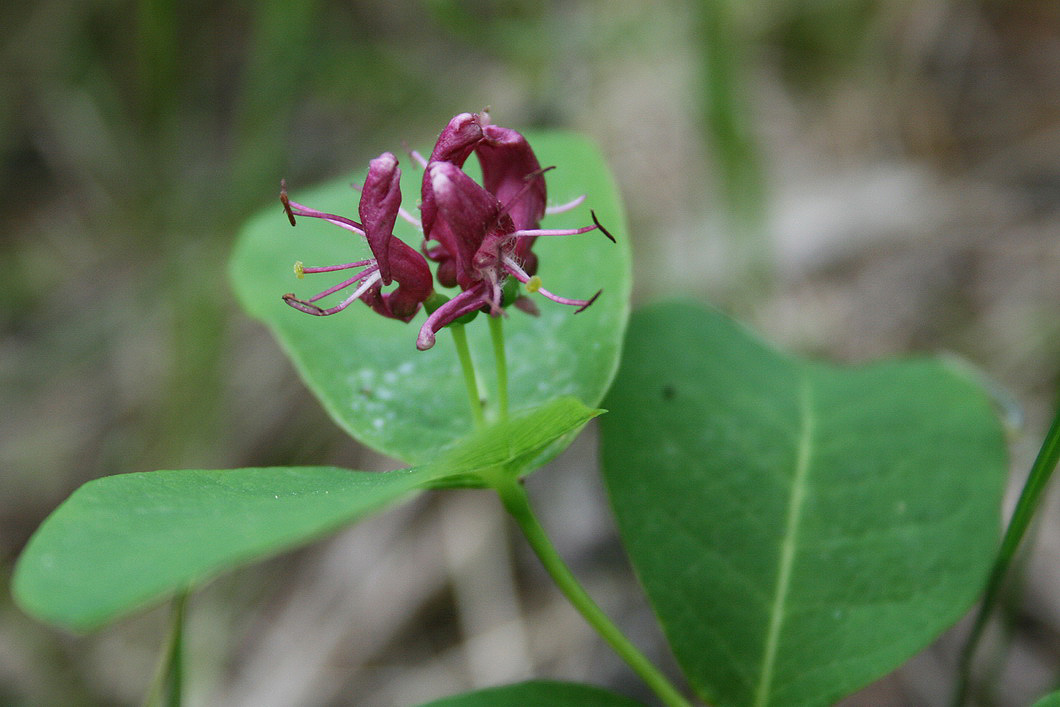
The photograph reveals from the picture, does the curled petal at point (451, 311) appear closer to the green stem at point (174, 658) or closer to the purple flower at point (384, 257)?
the purple flower at point (384, 257)

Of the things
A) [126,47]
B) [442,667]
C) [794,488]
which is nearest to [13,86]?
[126,47]

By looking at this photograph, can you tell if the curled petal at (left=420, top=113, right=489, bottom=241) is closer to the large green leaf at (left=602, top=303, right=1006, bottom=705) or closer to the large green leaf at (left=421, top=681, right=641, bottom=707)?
the large green leaf at (left=602, top=303, right=1006, bottom=705)

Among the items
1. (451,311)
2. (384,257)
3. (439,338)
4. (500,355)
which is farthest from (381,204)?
(439,338)

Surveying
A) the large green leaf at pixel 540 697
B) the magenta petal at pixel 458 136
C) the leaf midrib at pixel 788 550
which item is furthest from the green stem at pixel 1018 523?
the magenta petal at pixel 458 136

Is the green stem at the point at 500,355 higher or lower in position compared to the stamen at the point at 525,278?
lower

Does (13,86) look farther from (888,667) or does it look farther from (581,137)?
(888,667)

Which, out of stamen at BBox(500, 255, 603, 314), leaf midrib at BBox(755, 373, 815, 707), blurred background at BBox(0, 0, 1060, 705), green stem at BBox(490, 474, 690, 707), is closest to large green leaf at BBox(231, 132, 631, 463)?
green stem at BBox(490, 474, 690, 707)
